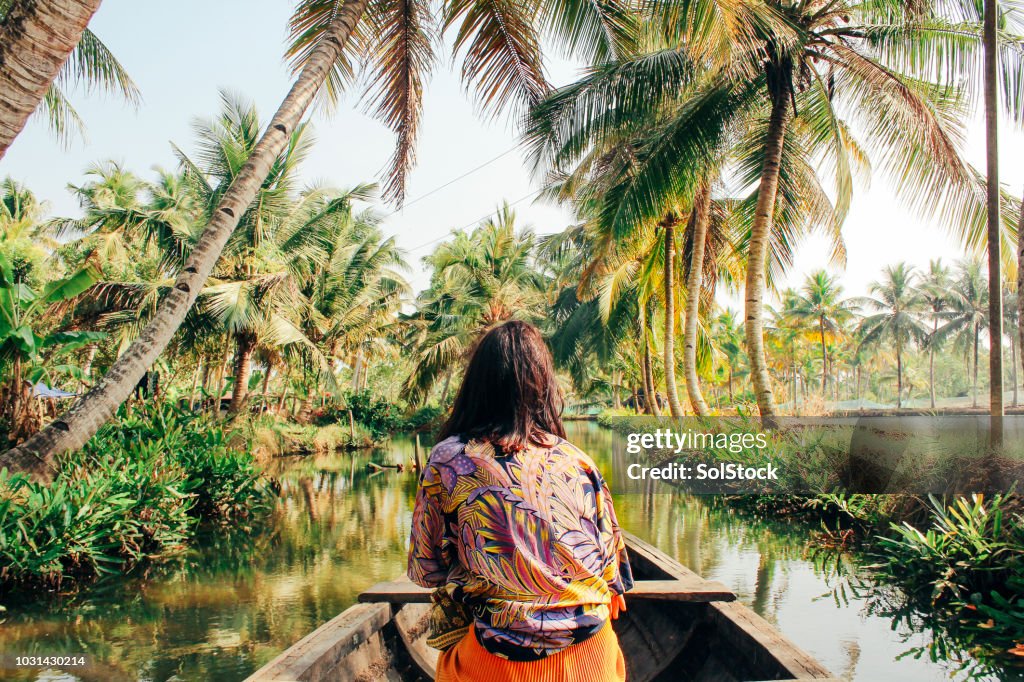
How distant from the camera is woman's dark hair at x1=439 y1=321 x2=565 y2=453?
175 cm

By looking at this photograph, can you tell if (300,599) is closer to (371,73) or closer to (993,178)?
(371,73)

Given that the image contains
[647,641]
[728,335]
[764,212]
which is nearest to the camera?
[647,641]

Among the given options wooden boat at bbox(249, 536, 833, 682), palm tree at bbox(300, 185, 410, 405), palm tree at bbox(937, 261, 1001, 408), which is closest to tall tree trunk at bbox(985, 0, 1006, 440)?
wooden boat at bbox(249, 536, 833, 682)

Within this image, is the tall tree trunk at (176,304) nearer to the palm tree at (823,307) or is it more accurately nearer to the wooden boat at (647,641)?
the wooden boat at (647,641)

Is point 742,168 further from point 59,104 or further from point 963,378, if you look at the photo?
point 963,378

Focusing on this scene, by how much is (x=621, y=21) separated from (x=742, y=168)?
4.23 m

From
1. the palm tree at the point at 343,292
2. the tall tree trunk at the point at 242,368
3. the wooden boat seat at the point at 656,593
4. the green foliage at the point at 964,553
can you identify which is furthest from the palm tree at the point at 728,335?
the wooden boat seat at the point at 656,593

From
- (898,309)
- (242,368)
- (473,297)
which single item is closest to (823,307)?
(898,309)

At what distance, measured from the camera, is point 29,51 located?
3652mm

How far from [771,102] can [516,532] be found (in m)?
9.76

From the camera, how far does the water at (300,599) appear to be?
4.43 metres

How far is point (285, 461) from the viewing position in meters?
17.9

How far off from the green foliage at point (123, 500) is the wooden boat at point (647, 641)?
366 centimetres

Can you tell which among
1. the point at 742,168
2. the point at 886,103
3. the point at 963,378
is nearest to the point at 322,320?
the point at 742,168
